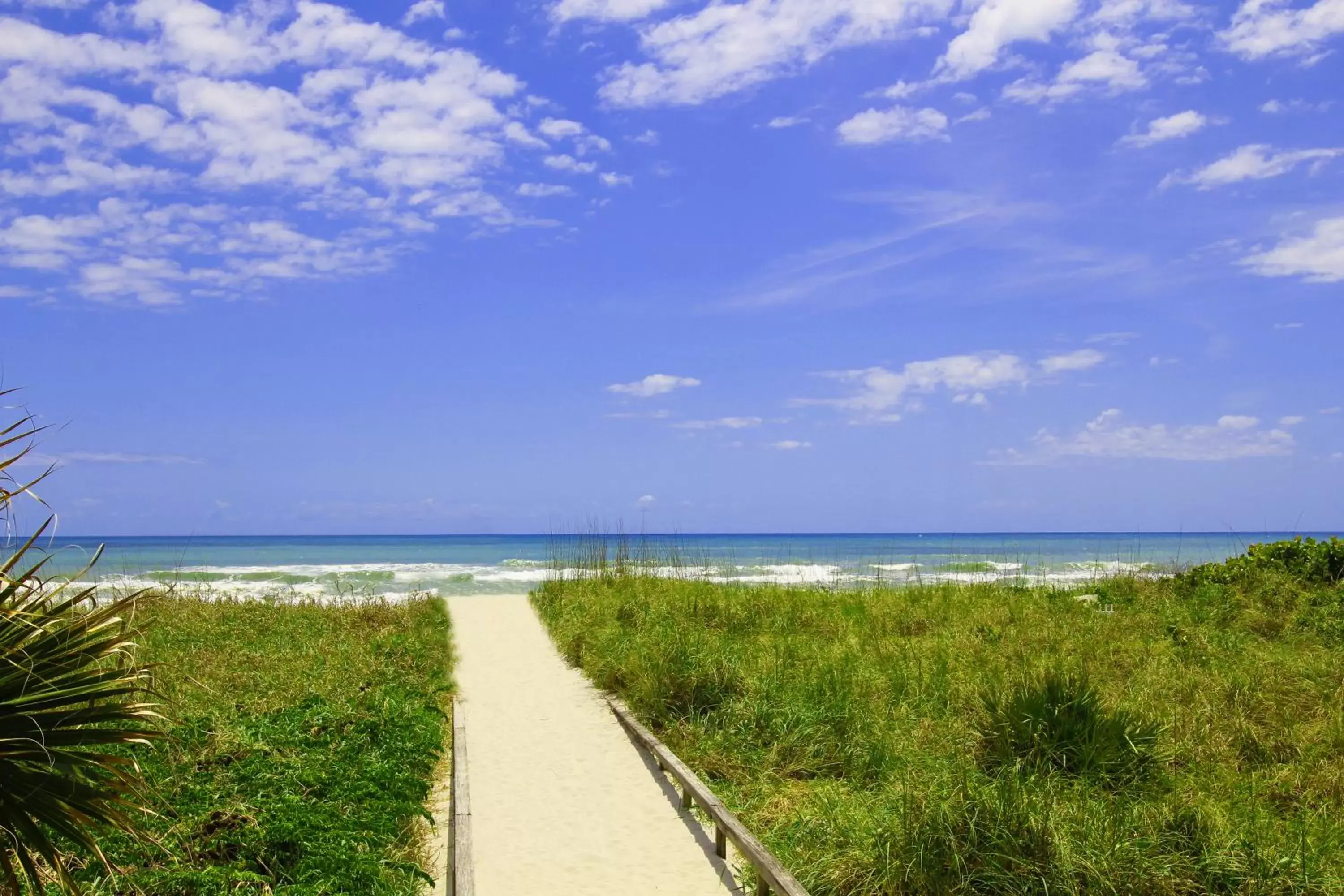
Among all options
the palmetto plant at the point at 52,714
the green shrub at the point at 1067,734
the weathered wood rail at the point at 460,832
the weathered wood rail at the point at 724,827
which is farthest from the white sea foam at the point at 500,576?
the palmetto plant at the point at 52,714

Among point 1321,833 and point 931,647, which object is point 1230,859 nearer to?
point 1321,833

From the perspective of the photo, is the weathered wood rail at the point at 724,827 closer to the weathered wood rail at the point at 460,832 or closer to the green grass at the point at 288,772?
the weathered wood rail at the point at 460,832

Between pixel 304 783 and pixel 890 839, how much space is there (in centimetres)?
376

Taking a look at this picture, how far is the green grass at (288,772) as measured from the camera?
16.7ft

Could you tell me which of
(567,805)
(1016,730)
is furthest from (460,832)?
(1016,730)

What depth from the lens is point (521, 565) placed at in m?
39.6

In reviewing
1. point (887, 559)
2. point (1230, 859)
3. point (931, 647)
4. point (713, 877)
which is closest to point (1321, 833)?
point (1230, 859)

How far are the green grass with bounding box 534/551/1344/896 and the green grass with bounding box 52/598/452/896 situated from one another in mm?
2230

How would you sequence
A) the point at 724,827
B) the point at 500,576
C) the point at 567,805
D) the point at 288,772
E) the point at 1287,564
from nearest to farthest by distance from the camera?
the point at 724,827 → the point at 288,772 → the point at 567,805 → the point at 1287,564 → the point at 500,576

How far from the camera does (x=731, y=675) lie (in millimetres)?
9273

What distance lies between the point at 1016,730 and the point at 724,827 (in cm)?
263

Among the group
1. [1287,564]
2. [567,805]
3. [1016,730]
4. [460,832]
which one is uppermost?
[1287,564]

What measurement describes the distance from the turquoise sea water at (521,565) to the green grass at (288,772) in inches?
60.8

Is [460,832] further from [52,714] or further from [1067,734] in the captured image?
[1067,734]
